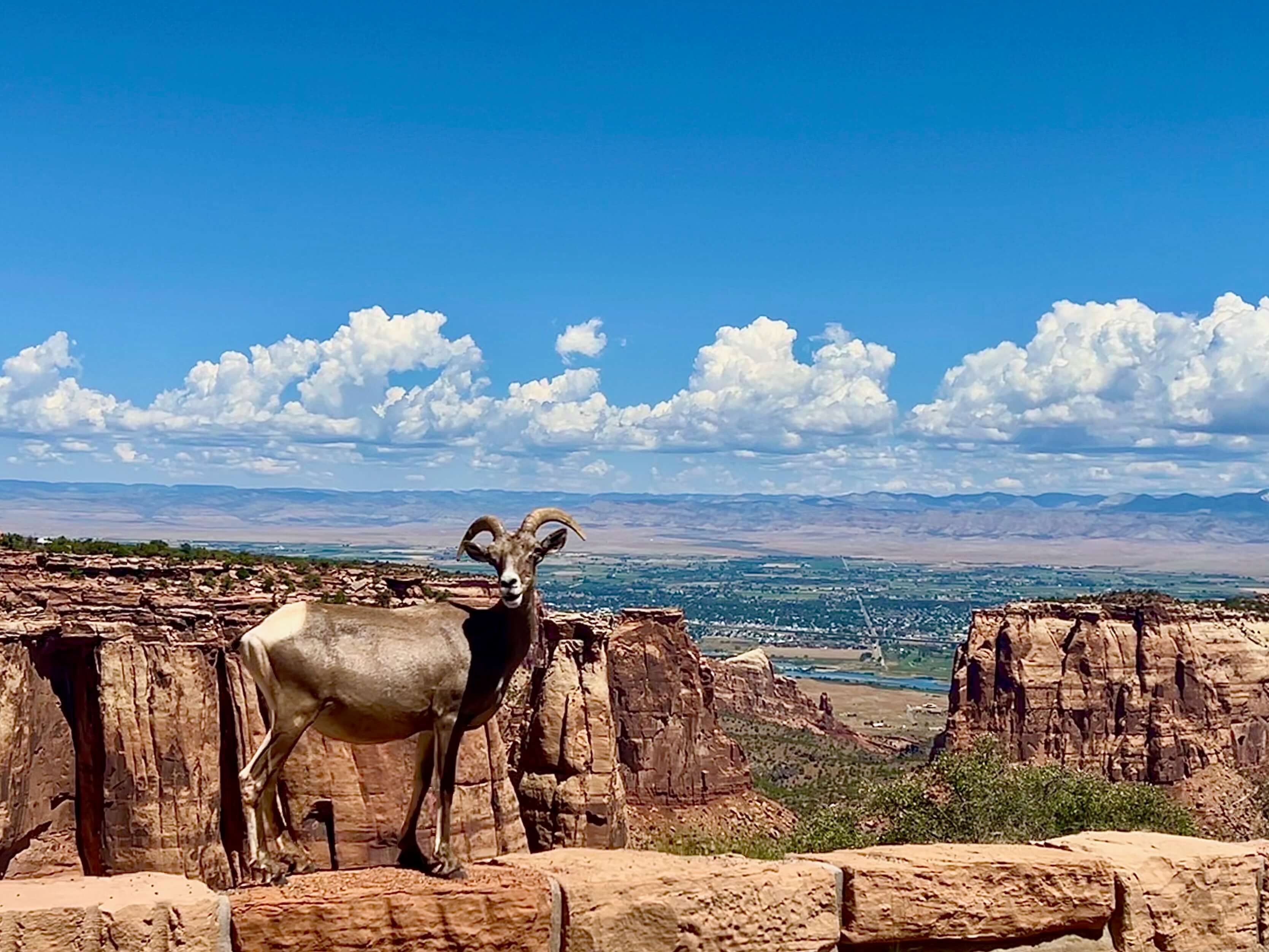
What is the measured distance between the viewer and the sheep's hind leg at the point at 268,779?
7770 mm

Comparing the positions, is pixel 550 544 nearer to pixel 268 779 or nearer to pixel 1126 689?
pixel 268 779

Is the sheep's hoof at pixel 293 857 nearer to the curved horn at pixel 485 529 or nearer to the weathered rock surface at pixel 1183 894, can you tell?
the curved horn at pixel 485 529

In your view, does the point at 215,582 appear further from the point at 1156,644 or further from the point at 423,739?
the point at 1156,644

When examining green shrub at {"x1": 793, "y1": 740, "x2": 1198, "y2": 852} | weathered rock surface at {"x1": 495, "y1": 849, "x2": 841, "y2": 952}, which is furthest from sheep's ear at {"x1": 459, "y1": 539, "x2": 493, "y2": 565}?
green shrub at {"x1": 793, "y1": 740, "x2": 1198, "y2": 852}

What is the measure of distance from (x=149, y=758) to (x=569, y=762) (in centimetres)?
1196

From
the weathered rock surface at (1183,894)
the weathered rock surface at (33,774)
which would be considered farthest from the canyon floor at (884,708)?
the weathered rock surface at (1183,894)

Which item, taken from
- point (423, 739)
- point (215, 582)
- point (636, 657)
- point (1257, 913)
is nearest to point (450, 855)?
point (423, 739)

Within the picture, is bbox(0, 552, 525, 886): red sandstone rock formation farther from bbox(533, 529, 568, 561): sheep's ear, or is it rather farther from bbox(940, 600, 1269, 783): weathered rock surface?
bbox(940, 600, 1269, 783): weathered rock surface

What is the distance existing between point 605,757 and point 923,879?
31.1m

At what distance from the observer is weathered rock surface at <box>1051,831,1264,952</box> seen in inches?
340

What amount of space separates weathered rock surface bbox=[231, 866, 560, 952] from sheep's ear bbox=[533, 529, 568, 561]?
6.46 ft

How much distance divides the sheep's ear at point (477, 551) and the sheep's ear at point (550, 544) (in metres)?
0.31

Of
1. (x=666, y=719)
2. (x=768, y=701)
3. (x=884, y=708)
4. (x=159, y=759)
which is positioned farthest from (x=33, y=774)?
(x=884, y=708)

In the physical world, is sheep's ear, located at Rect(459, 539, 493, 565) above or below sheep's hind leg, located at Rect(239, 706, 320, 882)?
above
